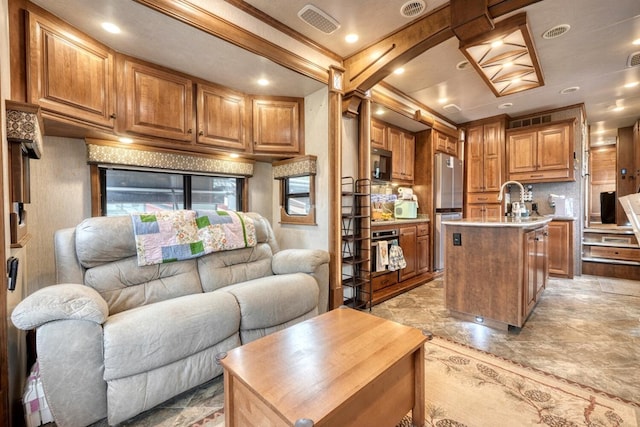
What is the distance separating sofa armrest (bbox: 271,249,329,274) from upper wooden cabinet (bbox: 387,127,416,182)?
220 centimetres

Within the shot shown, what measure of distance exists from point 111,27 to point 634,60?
5.07m

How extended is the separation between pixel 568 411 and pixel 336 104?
287 cm

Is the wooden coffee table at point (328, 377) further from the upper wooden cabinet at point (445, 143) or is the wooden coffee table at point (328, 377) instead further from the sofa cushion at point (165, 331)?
the upper wooden cabinet at point (445, 143)

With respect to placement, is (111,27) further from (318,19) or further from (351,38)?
(351,38)

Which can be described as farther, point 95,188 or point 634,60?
point 634,60

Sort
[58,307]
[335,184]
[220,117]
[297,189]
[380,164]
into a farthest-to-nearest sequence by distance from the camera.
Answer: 1. [380,164]
2. [297,189]
3. [335,184]
4. [220,117]
5. [58,307]

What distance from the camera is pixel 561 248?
4.24m

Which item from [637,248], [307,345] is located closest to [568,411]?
[307,345]

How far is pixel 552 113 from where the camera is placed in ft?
15.0

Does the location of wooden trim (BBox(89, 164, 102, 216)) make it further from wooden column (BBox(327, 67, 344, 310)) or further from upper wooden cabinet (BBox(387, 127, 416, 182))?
upper wooden cabinet (BBox(387, 127, 416, 182))

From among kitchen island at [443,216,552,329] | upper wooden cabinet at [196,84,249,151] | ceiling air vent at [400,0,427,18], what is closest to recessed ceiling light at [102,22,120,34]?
upper wooden cabinet at [196,84,249,151]

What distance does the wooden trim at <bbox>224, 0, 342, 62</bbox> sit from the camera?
2.11m

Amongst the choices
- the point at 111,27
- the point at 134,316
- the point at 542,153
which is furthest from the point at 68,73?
the point at 542,153

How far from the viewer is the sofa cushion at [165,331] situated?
54.8 inches
